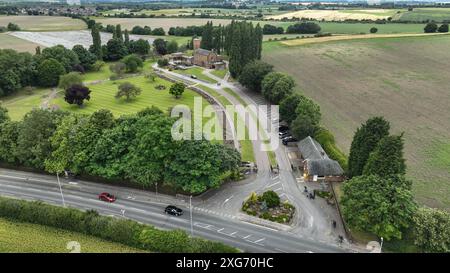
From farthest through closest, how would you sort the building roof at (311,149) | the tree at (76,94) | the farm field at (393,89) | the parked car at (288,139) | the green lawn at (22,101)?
the tree at (76,94), the green lawn at (22,101), the parked car at (288,139), the farm field at (393,89), the building roof at (311,149)

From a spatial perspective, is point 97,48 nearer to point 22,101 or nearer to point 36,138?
point 22,101

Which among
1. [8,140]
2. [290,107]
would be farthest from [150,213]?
[290,107]

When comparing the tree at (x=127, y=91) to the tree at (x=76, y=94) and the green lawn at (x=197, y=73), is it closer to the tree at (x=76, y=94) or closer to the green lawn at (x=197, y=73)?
the tree at (x=76, y=94)

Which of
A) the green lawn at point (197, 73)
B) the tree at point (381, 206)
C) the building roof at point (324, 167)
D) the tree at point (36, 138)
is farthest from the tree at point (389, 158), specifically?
the green lawn at point (197, 73)

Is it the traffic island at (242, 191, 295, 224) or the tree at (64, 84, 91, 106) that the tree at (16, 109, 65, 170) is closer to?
the tree at (64, 84, 91, 106)

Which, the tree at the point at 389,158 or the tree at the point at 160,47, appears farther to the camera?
the tree at the point at 160,47

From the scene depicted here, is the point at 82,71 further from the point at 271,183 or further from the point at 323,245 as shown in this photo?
the point at 323,245

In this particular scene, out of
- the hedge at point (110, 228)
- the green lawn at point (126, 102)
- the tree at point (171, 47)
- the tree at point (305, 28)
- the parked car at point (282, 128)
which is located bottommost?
the hedge at point (110, 228)

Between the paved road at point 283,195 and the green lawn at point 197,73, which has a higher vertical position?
the green lawn at point 197,73

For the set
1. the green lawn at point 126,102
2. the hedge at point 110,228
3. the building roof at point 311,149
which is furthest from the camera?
the green lawn at point 126,102
